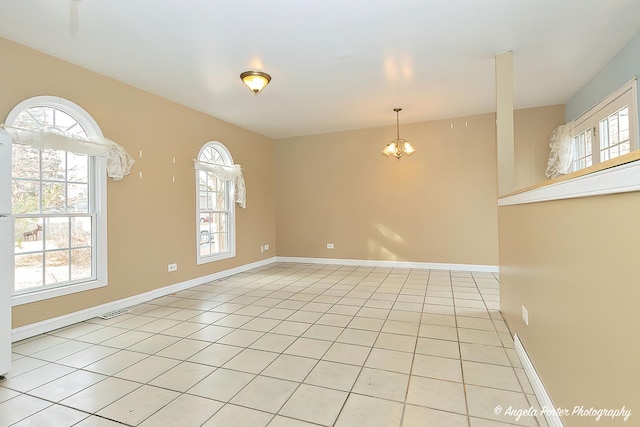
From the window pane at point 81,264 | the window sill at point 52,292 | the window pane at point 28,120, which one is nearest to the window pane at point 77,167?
the window pane at point 28,120

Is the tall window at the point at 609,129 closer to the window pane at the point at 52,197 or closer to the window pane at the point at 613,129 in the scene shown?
the window pane at the point at 613,129

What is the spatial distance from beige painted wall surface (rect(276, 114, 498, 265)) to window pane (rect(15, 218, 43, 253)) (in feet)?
14.5

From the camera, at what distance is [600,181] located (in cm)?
108

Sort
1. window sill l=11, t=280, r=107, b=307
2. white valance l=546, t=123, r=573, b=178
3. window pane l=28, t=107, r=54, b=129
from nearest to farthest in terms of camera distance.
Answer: window sill l=11, t=280, r=107, b=307 < window pane l=28, t=107, r=54, b=129 < white valance l=546, t=123, r=573, b=178

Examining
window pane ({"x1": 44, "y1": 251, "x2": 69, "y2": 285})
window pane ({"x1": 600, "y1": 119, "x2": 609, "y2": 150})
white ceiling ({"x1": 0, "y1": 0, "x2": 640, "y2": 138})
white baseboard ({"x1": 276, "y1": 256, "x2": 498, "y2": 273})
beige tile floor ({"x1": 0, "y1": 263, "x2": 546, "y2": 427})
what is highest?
white ceiling ({"x1": 0, "y1": 0, "x2": 640, "y2": 138})

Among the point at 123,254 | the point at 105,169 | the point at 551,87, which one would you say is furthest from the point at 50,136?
the point at 551,87

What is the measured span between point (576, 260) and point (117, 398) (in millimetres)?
2648

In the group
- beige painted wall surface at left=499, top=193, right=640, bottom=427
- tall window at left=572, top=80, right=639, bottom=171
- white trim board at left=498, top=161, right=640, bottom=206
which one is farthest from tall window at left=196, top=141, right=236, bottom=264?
tall window at left=572, top=80, right=639, bottom=171

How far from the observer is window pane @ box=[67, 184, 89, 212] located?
3.44 m

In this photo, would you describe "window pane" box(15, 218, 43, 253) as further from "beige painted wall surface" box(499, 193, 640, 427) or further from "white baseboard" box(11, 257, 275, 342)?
"beige painted wall surface" box(499, 193, 640, 427)

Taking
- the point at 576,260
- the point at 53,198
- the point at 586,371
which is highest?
the point at 53,198

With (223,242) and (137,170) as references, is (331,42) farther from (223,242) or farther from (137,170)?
(223,242)

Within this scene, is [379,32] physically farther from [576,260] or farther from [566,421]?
[566,421]

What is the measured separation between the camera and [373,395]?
6.41 feet
